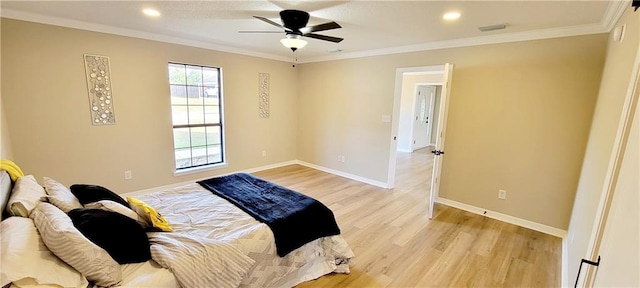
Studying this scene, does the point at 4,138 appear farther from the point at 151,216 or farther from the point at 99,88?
the point at 151,216

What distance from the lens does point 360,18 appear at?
9.13 feet

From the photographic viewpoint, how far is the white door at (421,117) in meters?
7.84

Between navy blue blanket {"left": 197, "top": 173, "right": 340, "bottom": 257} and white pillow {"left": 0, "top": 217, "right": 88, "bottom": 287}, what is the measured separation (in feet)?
3.64

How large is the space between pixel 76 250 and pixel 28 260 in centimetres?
15

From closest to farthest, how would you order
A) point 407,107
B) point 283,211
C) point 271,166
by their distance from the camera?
point 283,211 → point 271,166 → point 407,107

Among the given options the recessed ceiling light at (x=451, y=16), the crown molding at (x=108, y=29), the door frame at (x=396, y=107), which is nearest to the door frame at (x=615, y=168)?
the recessed ceiling light at (x=451, y=16)

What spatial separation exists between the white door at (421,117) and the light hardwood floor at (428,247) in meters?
4.00

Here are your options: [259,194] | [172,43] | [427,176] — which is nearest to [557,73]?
[427,176]

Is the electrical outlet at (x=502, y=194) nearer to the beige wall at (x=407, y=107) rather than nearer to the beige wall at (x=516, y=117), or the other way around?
the beige wall at (x=516, y=117)

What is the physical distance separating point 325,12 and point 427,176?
13.3ft

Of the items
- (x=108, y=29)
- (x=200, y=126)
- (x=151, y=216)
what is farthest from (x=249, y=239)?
(x=108, y=29)

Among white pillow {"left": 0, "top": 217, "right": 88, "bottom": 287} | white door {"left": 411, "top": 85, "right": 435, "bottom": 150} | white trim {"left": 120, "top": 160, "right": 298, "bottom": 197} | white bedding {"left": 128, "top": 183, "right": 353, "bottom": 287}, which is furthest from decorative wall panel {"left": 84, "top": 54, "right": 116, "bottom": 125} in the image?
white door {"left": 411, "top": 85, "right": 435, "bottom": 150}

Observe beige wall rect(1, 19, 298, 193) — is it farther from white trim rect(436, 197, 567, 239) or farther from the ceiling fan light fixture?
white trim rect(436, 197, 567, 239)

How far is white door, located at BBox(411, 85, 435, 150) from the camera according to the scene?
309 inches
